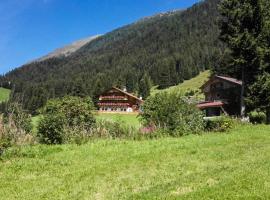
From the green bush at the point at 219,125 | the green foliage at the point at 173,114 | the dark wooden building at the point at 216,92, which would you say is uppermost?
the dark wooden building at the point at 216,92

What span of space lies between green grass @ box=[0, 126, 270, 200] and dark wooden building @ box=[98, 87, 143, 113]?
10684cm

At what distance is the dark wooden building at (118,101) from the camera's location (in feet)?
415

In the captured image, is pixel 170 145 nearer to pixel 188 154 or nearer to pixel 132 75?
pixel 188 154

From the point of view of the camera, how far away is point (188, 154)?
1647 centimetres

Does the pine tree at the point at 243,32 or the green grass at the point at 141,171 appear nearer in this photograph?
the green grass at the point at 141,171

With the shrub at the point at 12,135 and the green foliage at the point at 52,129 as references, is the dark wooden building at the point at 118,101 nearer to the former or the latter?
the green foliage at the point at 52,129

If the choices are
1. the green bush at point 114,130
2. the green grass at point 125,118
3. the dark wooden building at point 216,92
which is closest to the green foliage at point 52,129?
the green bush at point 114,130

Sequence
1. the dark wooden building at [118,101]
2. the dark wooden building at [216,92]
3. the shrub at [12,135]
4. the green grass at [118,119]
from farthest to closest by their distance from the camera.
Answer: the dark wooden building at [118,101], the dark wooden building at [216,92], the green grass at [118,119], the shrub at [12,135]

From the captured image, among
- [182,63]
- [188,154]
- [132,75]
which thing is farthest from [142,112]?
[182,63]

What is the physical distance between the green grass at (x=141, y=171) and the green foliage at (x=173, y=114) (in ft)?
14.9

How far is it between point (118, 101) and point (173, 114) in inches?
4090

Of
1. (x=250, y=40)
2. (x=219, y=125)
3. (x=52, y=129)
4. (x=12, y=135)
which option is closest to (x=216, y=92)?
(x=250, y=40)

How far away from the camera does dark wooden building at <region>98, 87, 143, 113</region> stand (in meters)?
127

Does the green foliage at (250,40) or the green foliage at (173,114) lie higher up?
the green foliage at (250,40)
